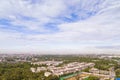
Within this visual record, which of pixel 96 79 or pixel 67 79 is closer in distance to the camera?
pixel 96 79

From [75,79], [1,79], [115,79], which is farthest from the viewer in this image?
[75,79]

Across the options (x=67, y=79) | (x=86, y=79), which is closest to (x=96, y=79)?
(x=86, y=79)

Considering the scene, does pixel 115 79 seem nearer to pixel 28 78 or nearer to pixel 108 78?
pixel 108 78

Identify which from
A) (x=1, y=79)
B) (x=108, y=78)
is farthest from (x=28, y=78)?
(x=108, y=78)

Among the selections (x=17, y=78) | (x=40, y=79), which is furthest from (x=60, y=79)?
(x=17, y=78)

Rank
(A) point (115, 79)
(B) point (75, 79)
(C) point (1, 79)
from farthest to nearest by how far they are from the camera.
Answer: (B) point (75, 79) → (A) point (115, 79) → (C) point (1, 79)

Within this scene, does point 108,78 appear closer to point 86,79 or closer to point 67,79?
point 86,79

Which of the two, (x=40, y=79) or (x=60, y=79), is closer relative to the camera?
(x=40, y=79)
